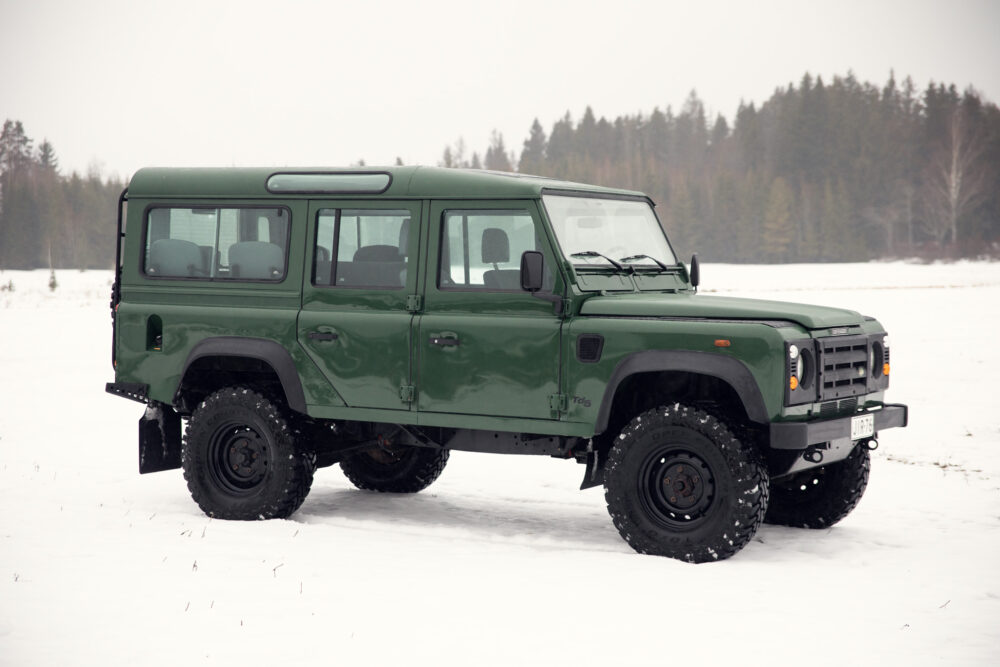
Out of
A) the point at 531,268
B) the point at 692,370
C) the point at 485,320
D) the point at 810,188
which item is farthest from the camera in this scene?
the point at 810,188

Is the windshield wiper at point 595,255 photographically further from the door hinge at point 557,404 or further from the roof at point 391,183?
the door hinge at point 557,404

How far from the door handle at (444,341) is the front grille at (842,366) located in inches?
88.7

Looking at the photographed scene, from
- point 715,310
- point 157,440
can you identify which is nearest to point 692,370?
point 715,310

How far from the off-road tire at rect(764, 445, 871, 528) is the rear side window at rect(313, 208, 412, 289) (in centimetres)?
303

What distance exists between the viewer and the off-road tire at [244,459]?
27.8 ft

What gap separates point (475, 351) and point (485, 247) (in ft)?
2.20

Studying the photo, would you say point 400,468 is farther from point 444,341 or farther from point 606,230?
point 606,230

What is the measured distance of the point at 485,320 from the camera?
7.77 metres

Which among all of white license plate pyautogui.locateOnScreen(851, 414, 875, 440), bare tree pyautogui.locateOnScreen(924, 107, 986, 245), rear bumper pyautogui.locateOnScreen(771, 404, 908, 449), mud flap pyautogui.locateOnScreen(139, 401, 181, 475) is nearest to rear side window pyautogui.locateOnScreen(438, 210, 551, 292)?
rear bumper pyautogui.locateOnScreen(771, 404, 908, 449)

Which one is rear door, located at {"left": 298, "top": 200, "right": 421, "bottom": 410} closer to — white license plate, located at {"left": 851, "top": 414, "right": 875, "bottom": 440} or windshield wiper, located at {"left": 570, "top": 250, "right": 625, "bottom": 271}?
windshield wiper, located at {"left": 570, "top": 250, "right": 625, "bottom": 271}

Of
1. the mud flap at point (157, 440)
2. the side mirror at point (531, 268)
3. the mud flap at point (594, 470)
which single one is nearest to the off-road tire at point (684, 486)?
the mud flap at point (594, 470)

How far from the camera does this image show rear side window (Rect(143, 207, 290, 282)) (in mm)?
8562

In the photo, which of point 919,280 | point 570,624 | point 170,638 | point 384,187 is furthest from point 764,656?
point 919,280

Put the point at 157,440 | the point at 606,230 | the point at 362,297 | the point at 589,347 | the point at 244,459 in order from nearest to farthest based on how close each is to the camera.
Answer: the point at 589,347 < the point at 606,230 < the point at 362,297 < the point at 244,459 < the point at 157,440
